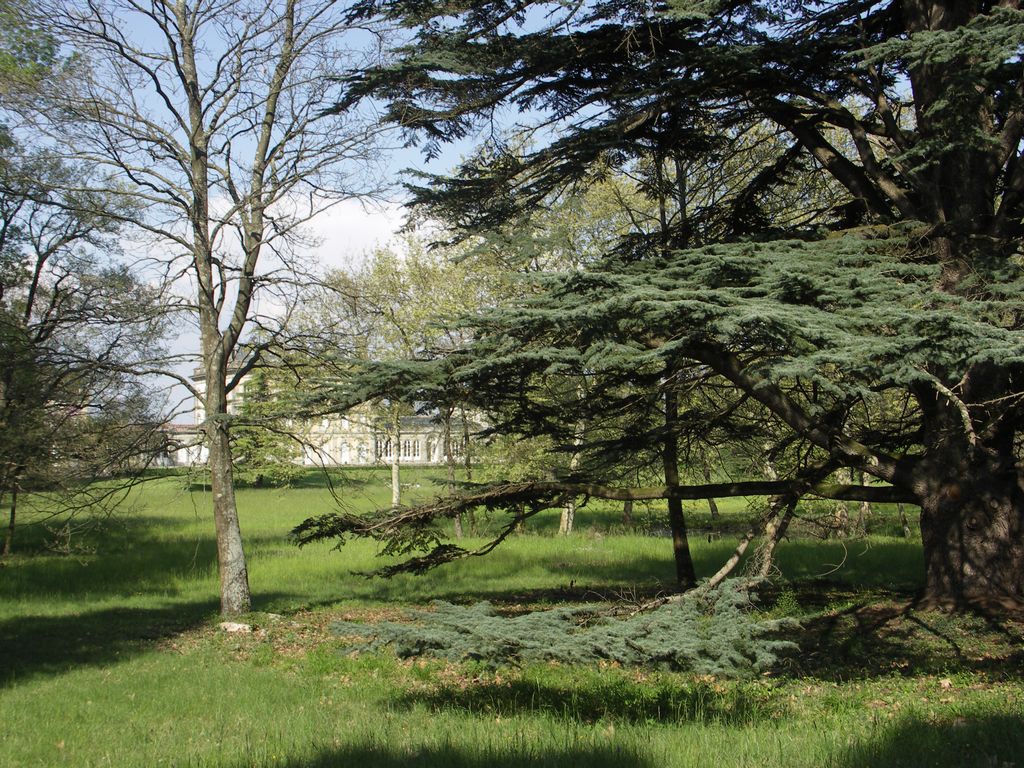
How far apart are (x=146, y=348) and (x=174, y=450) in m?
1.85

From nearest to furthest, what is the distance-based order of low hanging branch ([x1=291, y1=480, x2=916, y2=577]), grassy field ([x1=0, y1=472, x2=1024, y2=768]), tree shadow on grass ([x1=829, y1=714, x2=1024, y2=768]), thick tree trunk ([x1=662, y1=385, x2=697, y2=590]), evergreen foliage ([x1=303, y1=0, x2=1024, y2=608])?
tree shadow on grass ([x1=829, y1=714, x2=1024, y2=768]) → grassy field ([x1=0, y1=472, x2=1024, y2=768]) → evergreen foliage ([x1=303, y1=0, x2=1024, y2=608]) → low hanging branch ([x1=291, y1=480, x2=916, y2=577]) → thick tree trunk ([x1=662, y1=385, x2=697, y2=590])

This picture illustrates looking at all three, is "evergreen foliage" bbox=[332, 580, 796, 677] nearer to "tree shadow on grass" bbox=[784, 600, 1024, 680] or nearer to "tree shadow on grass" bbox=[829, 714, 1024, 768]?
"tree shadow on grass" bbox=[829, 714, 1024, 768]

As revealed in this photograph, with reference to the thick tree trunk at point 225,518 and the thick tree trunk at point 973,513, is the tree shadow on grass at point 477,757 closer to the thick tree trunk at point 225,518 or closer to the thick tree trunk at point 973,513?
the thick tree trunk at point 973,513

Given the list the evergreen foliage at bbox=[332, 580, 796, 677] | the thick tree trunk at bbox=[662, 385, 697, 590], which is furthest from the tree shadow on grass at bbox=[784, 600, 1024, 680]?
the evergreen foliage at bbox=[332, 580, 796, 677]

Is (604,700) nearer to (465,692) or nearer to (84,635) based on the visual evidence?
(465,692)

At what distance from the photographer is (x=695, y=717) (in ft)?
21.3

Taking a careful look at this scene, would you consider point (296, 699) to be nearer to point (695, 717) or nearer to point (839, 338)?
point (695, 717)

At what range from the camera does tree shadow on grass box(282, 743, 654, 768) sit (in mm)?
5016

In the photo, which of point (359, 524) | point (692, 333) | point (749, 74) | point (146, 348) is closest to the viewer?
point (692, 333)

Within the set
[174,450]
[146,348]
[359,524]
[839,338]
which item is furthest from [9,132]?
[839,338]

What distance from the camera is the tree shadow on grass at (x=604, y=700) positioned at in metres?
6.58

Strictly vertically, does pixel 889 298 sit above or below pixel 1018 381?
Answer: above

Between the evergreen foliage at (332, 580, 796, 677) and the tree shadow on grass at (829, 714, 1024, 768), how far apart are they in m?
0.75

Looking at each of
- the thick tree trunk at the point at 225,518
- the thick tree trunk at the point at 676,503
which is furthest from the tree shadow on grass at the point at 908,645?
the thick tree trunk at the point at 225,518
